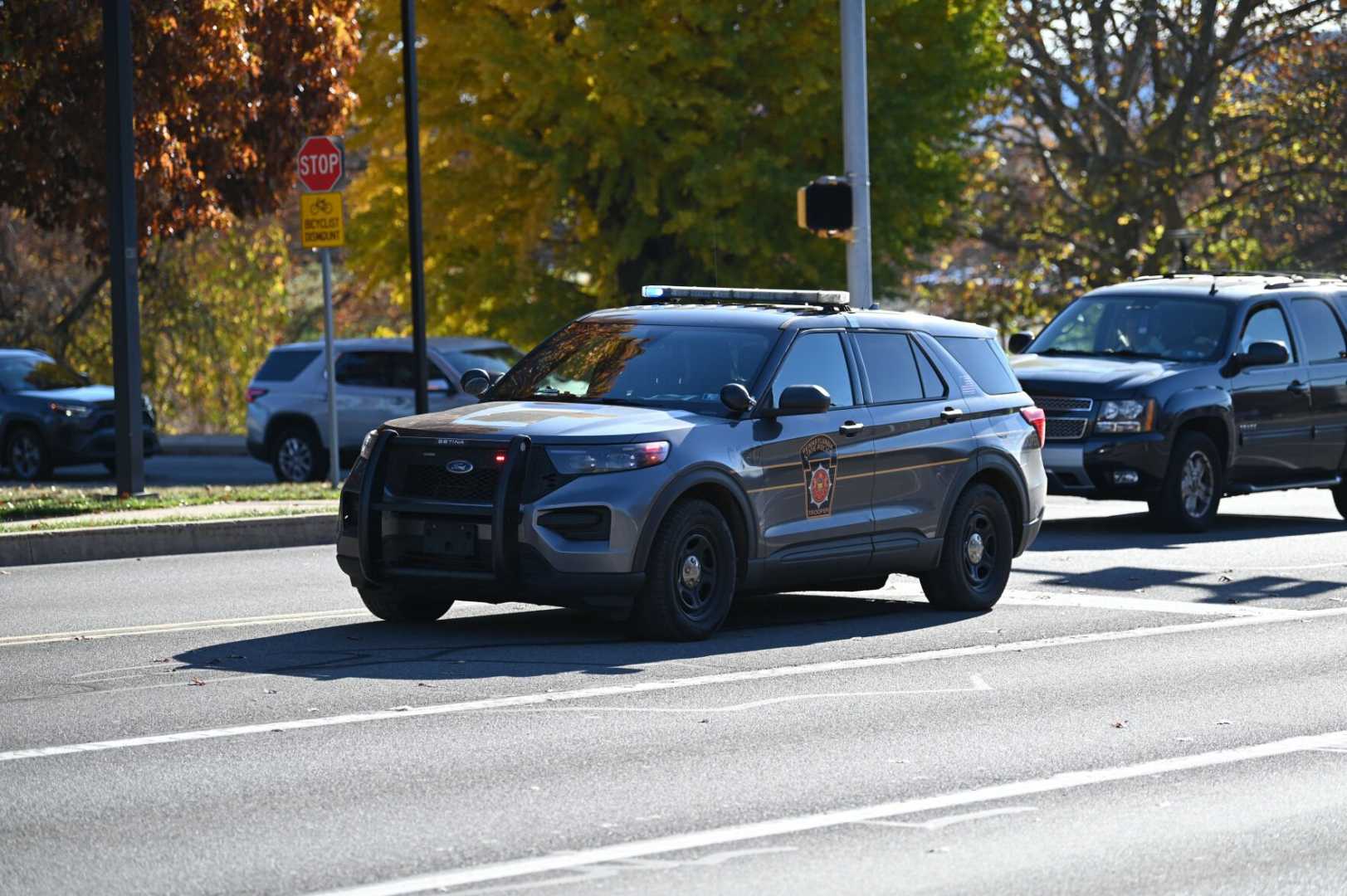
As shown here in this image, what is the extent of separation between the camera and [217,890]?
6.05 meters

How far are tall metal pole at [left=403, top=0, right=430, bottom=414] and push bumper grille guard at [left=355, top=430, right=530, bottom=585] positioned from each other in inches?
381

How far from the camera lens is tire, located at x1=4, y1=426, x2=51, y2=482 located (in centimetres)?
2592

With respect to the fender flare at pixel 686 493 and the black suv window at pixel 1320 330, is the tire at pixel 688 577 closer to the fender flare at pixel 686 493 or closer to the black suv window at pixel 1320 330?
the fender flare at pixel 686 493

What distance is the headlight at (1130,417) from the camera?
57.2ft

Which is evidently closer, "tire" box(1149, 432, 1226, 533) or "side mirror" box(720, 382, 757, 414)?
"side mirror" box(720, 382, 757, 414)

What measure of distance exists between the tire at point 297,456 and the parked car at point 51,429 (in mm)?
2291

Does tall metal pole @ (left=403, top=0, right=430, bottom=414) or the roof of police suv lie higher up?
tall metal pole @ (left=403, top=0, right=430, bottom=414)

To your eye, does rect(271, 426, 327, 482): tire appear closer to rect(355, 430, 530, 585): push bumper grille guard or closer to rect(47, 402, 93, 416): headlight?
rect(47, 402, 93, 416): headlight

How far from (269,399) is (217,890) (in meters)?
19.2

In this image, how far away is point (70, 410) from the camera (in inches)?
1019

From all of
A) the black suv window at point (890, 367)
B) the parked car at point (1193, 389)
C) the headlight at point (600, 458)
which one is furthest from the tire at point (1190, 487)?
the headlight at point (600, 458)

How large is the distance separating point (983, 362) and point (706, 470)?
296cm

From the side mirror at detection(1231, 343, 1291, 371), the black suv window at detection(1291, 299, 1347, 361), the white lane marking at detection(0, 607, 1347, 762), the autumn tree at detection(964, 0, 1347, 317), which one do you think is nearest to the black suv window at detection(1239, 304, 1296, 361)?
the black suv window at detection(1291, 299, 1347, 361)

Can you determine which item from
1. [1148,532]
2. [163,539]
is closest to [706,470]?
[163,539]
